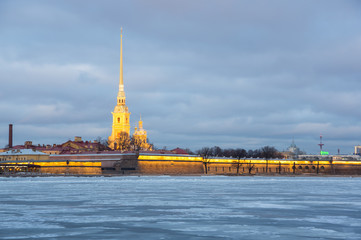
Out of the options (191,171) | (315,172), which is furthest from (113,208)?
(315,172)

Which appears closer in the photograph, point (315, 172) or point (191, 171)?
point (191, 171)

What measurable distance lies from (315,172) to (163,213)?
135m

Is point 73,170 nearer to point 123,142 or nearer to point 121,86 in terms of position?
point 123,142

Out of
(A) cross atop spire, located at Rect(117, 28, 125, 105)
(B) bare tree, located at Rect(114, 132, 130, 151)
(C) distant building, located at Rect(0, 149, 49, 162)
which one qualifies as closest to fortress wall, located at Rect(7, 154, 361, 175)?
(C) distant building, located at Rect(0, 149, 49, 162)

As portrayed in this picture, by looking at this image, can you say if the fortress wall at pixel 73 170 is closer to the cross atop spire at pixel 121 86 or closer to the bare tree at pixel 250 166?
the bare tree at pixel 250 166

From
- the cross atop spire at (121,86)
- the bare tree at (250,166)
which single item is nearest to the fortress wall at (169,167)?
the bare tree at (250,166)

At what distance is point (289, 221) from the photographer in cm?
2380

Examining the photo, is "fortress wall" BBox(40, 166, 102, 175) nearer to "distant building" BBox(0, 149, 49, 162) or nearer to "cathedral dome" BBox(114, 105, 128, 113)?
"distant building" BBox(0, 149, 49, 162)

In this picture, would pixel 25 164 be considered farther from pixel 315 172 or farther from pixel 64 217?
pixel 64 217

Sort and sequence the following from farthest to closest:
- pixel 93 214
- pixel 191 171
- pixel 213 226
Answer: pixel 191 171, pixel 93 214, pixel 213 226

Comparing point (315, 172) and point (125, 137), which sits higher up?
point (125, 137)

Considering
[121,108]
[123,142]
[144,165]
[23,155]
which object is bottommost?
[144,165]

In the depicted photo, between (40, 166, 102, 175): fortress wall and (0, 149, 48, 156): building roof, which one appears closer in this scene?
(40, 166, 102, 175): fortress wall

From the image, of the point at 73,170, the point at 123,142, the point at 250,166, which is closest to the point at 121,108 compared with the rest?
the point at 123,142
